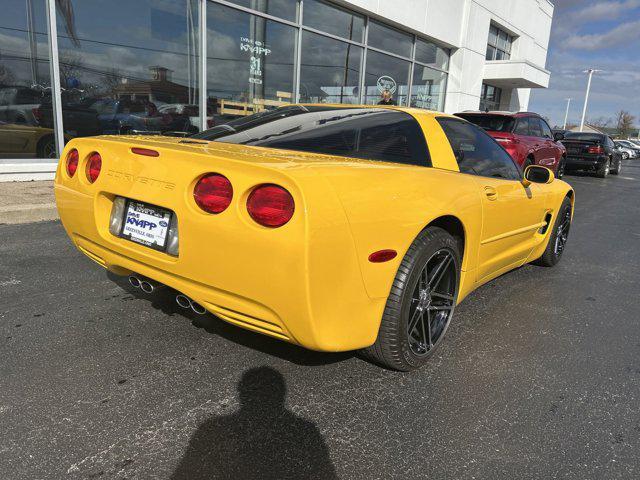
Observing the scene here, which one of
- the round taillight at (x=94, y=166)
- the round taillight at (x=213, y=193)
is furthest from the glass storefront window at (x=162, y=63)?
the round taillight at (x=213, y=193)

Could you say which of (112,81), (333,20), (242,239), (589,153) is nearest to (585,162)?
(589,153)

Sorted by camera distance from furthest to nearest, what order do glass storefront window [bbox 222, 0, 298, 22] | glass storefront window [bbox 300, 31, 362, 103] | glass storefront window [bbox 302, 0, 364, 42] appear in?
glass storefront window [bbox 300, 31, 362, 103] < glass storefront window [bbox 302, 0, 364, 42] < glass storefront window [bbox 222, 0, 298, 22]

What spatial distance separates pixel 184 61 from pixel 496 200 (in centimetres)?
793

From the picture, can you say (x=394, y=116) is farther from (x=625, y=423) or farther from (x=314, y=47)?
(x=314, y=47)

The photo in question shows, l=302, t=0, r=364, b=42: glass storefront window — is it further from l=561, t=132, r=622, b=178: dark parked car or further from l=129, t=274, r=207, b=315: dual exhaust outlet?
l=129, t=274, r=207, b=315: dual exhaust outlet

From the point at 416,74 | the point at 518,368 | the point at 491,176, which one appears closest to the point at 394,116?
the point at 491,176

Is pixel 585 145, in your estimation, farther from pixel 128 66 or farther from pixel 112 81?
pixel 112 81

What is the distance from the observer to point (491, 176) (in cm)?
322

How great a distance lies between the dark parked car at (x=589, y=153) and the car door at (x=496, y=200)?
1329 centimetres

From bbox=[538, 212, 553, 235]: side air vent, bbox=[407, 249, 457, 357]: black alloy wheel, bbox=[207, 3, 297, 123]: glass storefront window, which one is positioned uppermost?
bbox=[207, 3, 297, 123]: glass storefront window

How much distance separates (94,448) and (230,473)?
538mm

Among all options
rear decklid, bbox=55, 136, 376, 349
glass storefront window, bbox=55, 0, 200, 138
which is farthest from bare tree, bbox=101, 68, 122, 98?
rear decklid, bbox=55, 136, 376, 349

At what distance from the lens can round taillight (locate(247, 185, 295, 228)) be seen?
5.99ft

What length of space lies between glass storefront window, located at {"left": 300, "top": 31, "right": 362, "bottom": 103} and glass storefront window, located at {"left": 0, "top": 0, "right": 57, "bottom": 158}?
18.7ft
